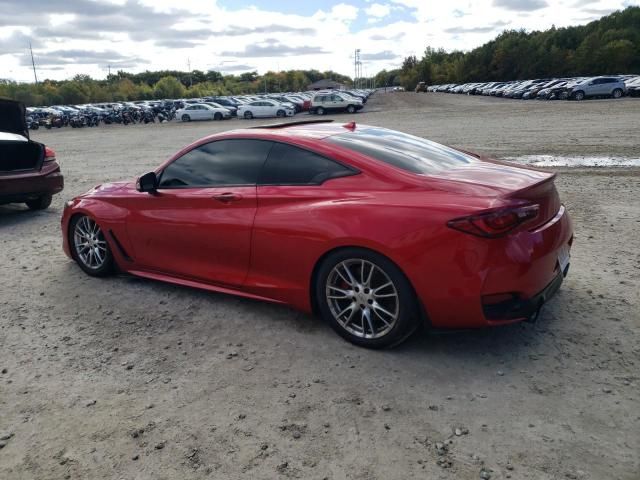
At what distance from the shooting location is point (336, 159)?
13.0 ft

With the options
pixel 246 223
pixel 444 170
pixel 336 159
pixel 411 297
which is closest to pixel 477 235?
pixel 411 297

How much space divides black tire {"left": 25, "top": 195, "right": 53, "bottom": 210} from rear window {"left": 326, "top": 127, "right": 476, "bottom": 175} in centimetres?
645

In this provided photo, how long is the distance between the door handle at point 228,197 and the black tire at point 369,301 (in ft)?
2.99

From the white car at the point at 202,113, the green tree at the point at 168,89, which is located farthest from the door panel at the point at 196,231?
the green tree at the point at 168,89

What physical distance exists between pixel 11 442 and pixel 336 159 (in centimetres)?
263

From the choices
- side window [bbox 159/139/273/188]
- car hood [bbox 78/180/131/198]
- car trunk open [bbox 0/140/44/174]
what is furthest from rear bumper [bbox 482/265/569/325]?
car trunk open [bbox 0/140/44/174]

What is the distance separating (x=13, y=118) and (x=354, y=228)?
8.33 m

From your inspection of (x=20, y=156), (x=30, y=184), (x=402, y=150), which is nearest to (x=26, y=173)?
(x=30, y=184)

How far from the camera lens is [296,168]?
13.6 ft

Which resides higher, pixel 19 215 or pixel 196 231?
pixel 196 231

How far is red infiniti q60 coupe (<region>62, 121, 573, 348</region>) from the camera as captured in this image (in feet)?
11.1

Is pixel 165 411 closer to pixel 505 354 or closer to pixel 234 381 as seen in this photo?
pixel 234 381

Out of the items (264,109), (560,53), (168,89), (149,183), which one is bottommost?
(264,109)

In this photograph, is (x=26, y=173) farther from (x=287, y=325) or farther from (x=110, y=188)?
(x=287, y=325)
